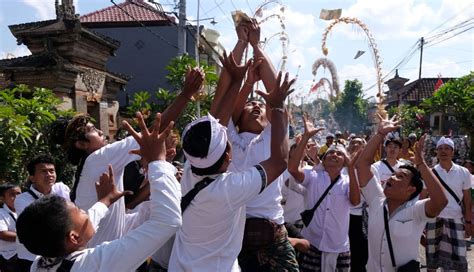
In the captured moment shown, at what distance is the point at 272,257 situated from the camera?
2.67 metres

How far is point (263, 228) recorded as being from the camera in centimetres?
267

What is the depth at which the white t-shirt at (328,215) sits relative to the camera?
3.71 m

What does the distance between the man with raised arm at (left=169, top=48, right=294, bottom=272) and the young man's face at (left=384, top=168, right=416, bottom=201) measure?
51.6 inches

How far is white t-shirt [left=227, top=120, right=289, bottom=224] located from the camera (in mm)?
2729

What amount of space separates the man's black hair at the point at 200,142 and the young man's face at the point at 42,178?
223 centimetres

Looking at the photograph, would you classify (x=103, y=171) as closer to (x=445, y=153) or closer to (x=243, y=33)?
(x=243, y=33)

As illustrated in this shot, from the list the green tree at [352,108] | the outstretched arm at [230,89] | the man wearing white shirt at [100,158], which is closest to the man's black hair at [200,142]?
the man wearing white shirt at [100,158]

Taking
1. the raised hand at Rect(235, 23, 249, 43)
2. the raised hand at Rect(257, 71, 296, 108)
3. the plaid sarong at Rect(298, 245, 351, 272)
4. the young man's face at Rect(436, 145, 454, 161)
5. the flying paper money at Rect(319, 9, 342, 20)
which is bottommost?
the plaid sarong at Rect(298, 245, 351, 272)

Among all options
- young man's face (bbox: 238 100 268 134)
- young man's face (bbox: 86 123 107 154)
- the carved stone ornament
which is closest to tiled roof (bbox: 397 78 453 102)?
the carved stone ornament

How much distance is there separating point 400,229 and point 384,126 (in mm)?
788

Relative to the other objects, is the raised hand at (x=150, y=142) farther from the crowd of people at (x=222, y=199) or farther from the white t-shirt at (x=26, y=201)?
the white t-shirt at (x=26, y=201)

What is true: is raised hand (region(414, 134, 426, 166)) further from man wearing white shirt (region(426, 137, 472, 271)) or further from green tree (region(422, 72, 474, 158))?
green tree (region(422, 72, 474, 158))

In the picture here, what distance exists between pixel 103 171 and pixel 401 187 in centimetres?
217

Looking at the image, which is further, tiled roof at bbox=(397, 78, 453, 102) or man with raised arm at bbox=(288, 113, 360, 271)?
tiled roof at bbox=(397, 78, 453, 102)
